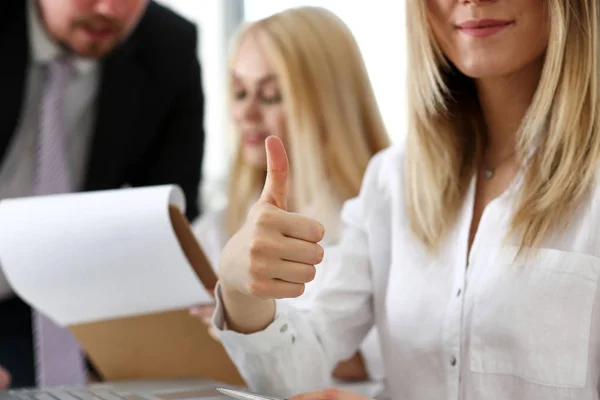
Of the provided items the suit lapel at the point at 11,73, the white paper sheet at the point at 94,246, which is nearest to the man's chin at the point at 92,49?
the suit lapel at the point at 11,73

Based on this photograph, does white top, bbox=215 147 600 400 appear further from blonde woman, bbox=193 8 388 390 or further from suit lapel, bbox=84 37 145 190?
suit lapel, bbox=84 37 145 190

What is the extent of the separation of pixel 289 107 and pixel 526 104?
0.76 metres

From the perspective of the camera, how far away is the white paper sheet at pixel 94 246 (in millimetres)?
1069

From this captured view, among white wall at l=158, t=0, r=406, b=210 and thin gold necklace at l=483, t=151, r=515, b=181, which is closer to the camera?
thin gold necklace at l=483, t=151, r=515, b=181

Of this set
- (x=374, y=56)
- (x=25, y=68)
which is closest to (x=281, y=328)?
(x=25, y=68)

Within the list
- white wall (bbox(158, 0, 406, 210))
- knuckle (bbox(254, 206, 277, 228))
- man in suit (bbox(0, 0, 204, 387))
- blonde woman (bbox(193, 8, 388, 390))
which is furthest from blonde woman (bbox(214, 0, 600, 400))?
white wall (bbox(158, 0, 406, 210))

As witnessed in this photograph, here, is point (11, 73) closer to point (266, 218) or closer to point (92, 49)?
point (92, 49)

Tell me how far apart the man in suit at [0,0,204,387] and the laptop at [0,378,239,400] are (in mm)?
546

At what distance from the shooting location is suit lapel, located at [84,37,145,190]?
171 centimetres

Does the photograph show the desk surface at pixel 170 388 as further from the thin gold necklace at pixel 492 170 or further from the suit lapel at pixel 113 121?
the suit lapel at pixel 113 121

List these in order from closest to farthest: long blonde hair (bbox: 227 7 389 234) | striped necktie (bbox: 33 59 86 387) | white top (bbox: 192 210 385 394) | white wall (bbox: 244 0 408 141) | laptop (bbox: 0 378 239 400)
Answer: laptop (bbox: 0 378 239 400)
striped necktie (bbox: 33 59 86 387)
white top (bbox: 192 210 385 394)
long blonde hair (bbox: 227 7 389 234)
white wall (bbox: 244 0 408 141)

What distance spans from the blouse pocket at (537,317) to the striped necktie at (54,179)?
76cm

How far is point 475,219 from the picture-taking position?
1062 mm

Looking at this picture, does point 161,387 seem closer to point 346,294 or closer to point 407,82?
point 346,294
